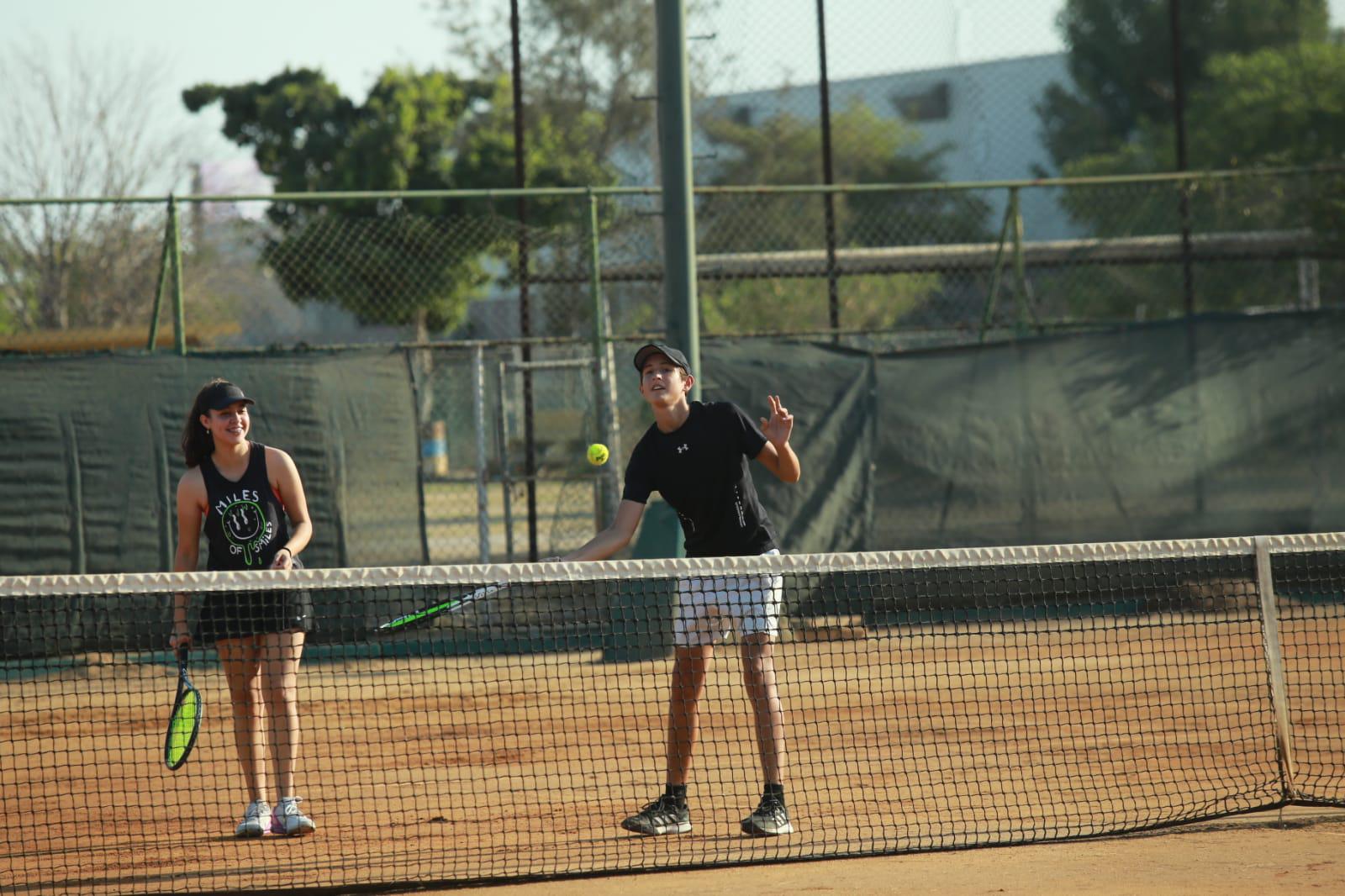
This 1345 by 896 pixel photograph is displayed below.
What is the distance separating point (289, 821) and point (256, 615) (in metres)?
0.73

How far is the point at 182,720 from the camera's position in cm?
501

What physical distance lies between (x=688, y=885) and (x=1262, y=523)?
6.93m

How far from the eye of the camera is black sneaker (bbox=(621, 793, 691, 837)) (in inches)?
192

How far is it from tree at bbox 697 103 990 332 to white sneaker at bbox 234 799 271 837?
6.39m

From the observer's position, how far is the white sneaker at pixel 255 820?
5.02 metres

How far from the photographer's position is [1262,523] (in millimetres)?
9922

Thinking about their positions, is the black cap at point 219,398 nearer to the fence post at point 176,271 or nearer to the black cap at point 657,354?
the black cap at point 657,354

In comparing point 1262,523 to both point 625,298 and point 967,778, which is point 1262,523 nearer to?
point 967,778

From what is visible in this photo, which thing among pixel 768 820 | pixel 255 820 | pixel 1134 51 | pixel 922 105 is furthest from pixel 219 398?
pixel 922 105

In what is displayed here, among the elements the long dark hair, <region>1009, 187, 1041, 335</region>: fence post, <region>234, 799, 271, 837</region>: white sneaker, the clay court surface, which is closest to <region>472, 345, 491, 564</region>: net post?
the clay court surface

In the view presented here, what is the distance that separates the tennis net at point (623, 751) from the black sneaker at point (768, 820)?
0.15ft

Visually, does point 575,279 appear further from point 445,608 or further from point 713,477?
point 445,608

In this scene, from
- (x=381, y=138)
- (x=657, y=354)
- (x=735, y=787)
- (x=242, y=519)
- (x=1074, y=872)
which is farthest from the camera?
(x=381, y=138)

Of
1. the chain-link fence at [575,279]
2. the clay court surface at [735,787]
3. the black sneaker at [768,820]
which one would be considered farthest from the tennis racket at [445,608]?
the chain-link fence at [575,279]
